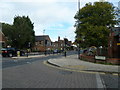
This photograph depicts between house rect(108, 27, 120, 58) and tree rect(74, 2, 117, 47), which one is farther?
house rect(108, 27, 120, 58)

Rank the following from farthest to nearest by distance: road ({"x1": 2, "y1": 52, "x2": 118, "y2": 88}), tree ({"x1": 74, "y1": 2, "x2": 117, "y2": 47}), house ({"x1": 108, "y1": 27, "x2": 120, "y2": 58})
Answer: house ({"x1": 108, "y1": 27, "x2": 120, "y2": 58}) < tree ({"x1": 74, "y1": 2, "x2": 117, "y2": 47}) < road ({"x1": 2, "y1": 52, "x2": 118, "y2": 88})

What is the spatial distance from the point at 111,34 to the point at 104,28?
2660 millimetres

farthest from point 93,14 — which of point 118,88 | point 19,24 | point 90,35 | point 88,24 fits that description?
point 19,24

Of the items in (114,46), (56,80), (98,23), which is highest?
(98,23)

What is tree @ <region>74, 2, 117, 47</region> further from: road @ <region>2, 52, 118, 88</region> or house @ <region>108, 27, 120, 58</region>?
road @ <region>2, 52, 118, 88</region>

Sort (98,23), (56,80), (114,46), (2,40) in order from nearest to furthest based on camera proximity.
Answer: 1. (56,80)
2. (98,23)
3. (114,46)
4. (2,40)

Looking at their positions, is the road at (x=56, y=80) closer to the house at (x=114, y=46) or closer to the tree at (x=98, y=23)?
the tree at (x=98, y=23)

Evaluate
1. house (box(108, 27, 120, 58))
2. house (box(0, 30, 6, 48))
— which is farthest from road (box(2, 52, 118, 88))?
house (box(0, 30, 6, 48))

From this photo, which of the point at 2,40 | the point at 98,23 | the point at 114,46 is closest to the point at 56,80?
the point at 98,23

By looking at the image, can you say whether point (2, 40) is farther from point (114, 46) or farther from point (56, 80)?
point (56, 80)

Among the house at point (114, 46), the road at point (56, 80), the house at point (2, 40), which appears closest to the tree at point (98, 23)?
the house at point (114, 46)

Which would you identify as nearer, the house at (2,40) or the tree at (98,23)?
the tree at (98,23)

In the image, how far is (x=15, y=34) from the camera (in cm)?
4762

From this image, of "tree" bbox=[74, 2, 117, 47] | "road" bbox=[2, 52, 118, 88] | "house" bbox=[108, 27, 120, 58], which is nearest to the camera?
"road" bbox=[2, 52, 118, 88]
